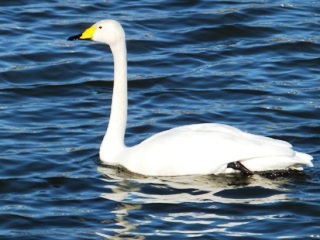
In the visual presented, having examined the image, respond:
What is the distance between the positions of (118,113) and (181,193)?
4.93 feet

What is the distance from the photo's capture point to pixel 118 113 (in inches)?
476

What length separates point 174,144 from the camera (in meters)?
11.3

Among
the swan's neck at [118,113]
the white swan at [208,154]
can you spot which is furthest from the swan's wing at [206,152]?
the swan's neck at [118,113]

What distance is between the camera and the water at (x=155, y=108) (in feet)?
33.8

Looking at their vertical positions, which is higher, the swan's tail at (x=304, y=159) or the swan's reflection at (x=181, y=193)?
the swan's tail at (x=304, y=159)

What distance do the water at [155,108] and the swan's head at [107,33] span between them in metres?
1.14

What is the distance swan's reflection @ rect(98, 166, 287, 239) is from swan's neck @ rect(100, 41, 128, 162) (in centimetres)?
38

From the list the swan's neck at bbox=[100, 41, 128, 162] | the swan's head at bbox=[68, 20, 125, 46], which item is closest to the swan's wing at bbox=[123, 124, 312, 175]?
the swan's neck at bbox=[100, 41, 128, 162]

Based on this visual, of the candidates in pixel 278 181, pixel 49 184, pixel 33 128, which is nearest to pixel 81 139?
pixel 33 128

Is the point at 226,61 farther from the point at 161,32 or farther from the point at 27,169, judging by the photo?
the point at 27,169

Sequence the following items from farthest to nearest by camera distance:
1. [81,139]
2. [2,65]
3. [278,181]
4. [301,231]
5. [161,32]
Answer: [161,32]
[2,65]
[81,139]
[278,181]
[301,231]

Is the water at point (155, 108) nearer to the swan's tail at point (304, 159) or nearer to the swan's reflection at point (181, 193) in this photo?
the swan's reflection at point (181, 193)

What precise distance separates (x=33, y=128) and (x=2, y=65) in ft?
7.84

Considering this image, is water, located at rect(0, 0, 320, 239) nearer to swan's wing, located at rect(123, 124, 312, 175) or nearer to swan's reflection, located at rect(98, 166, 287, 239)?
swan's reflection, located at rect(98, 166, 287, 239)
